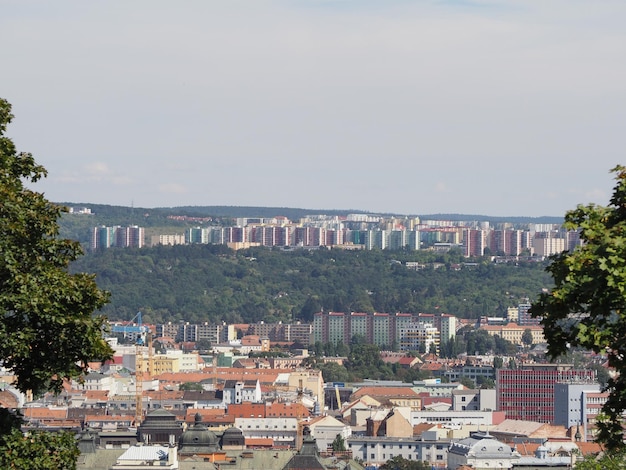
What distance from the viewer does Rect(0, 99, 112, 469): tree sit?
1620cm

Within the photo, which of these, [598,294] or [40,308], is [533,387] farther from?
[598,294]

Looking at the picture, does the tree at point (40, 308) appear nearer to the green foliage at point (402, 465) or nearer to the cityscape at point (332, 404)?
the cityscape at point (332, 404)

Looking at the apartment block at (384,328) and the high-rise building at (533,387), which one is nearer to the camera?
the high-rise building at (533,387)

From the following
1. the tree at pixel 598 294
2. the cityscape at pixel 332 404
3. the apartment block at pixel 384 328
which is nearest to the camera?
the tree at pixel 598 294

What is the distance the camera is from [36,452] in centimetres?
1645

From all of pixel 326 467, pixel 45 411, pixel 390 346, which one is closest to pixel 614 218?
pixel 326 467

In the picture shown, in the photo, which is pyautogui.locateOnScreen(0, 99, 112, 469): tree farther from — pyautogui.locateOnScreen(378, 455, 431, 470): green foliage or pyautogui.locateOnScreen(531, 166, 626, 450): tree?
pyautogui.locateOnScreen(378, 455, 431, 470): green foliage

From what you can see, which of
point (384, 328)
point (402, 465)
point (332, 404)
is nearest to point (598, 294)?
point (402, 465)

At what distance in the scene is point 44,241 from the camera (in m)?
16.8

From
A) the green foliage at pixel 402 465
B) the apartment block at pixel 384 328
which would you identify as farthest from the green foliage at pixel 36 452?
the apartment block at pixel 384 328

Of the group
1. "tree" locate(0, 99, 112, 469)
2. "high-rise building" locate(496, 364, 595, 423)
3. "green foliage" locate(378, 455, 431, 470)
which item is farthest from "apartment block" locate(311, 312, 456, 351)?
"tree" locate(0, 99, 112, 469)

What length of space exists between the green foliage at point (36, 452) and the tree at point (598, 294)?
3730mm

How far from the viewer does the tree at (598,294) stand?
47.9ft

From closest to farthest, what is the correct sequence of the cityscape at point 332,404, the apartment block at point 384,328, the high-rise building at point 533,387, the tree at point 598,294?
the tree at point 598,294 → the cityscape at point 332,404 → the high-rise building at point 533,387 → the apartment block at point 384,328
